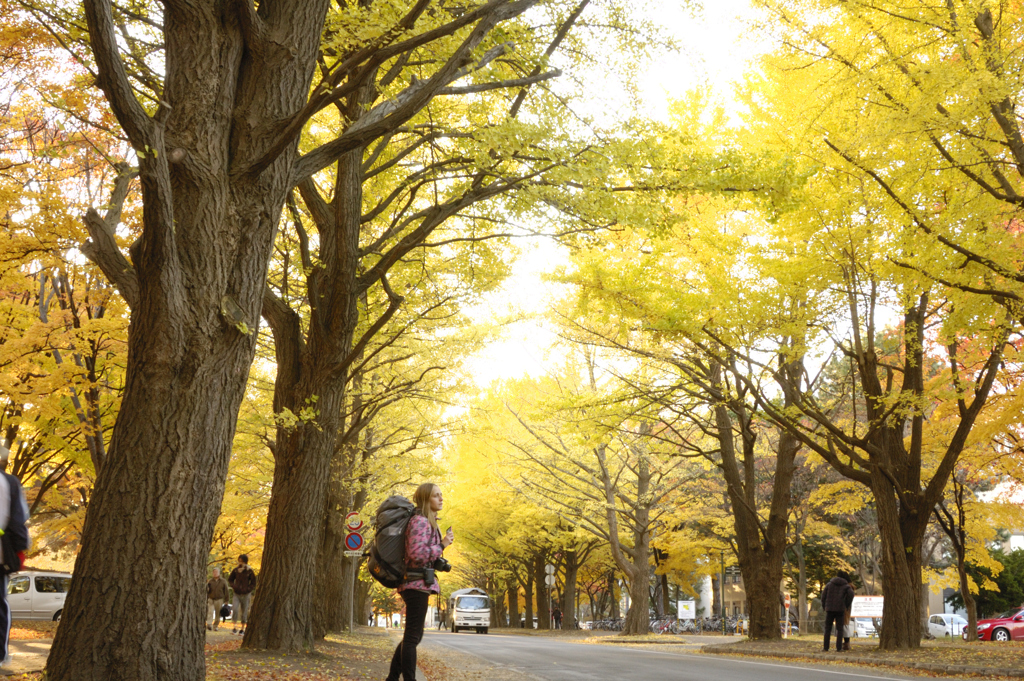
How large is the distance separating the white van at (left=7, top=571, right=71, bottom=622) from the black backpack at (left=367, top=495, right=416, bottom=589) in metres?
21.0

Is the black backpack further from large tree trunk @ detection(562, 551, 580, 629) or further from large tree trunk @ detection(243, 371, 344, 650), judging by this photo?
large tree trunk @ detection(562, 551, 580, 629)

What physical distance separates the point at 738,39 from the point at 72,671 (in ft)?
38.4

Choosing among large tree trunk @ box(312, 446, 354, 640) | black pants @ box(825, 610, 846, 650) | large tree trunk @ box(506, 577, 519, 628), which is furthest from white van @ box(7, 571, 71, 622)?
large tree trunk @ box(506, 577, 519, 628)

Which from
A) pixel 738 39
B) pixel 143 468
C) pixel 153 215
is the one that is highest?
pixel 738 39

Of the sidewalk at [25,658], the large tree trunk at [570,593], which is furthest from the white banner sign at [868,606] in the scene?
the sidewalk at [25,658]

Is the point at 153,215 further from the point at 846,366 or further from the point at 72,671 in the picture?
the point at 846,366

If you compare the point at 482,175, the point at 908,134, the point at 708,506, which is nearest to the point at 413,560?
the point at 482,175

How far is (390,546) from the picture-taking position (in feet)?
17.8

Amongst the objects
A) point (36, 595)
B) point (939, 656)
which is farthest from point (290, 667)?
point (36, 595)

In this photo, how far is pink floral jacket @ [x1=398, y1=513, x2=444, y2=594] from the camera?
539 cm

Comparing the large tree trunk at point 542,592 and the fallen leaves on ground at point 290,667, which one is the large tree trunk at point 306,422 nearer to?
the fallen leaves on ground at point 290,667

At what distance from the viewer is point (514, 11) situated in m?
6.29

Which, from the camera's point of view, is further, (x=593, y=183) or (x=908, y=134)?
(x=908, y=134)

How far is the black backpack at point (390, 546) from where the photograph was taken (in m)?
5.38
